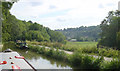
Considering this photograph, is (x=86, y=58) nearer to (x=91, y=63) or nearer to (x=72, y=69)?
(x=91, y=63)

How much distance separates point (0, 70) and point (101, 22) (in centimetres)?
1127

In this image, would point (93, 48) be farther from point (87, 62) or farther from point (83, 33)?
point (87, 62)

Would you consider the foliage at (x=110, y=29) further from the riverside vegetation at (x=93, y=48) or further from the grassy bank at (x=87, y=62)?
the grassy bank at (x=87, y=62)

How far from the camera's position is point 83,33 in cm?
1314

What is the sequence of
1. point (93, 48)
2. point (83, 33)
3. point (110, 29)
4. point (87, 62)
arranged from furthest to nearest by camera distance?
point (83, 33)
point (110, 29)
point (93, 48)
point (87, 62)

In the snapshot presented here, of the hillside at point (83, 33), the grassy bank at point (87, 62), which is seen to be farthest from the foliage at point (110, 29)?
the grassy bank at point (87, 62)

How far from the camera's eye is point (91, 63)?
5746mm

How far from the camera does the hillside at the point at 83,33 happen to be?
485 inches

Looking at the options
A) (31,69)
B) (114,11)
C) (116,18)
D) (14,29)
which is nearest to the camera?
(31,69)

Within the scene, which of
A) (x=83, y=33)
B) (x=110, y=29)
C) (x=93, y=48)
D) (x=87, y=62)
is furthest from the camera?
(x=83, y=33)

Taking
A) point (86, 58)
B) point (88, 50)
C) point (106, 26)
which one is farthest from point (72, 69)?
point (106, 26)

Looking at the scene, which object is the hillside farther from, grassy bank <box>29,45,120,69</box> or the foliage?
grassy bank <box>29,45,120,69</box>

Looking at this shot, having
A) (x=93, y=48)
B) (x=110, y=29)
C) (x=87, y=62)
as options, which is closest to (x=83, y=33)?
(x=110, y=29)

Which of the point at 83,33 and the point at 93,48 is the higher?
the point at 83,33
